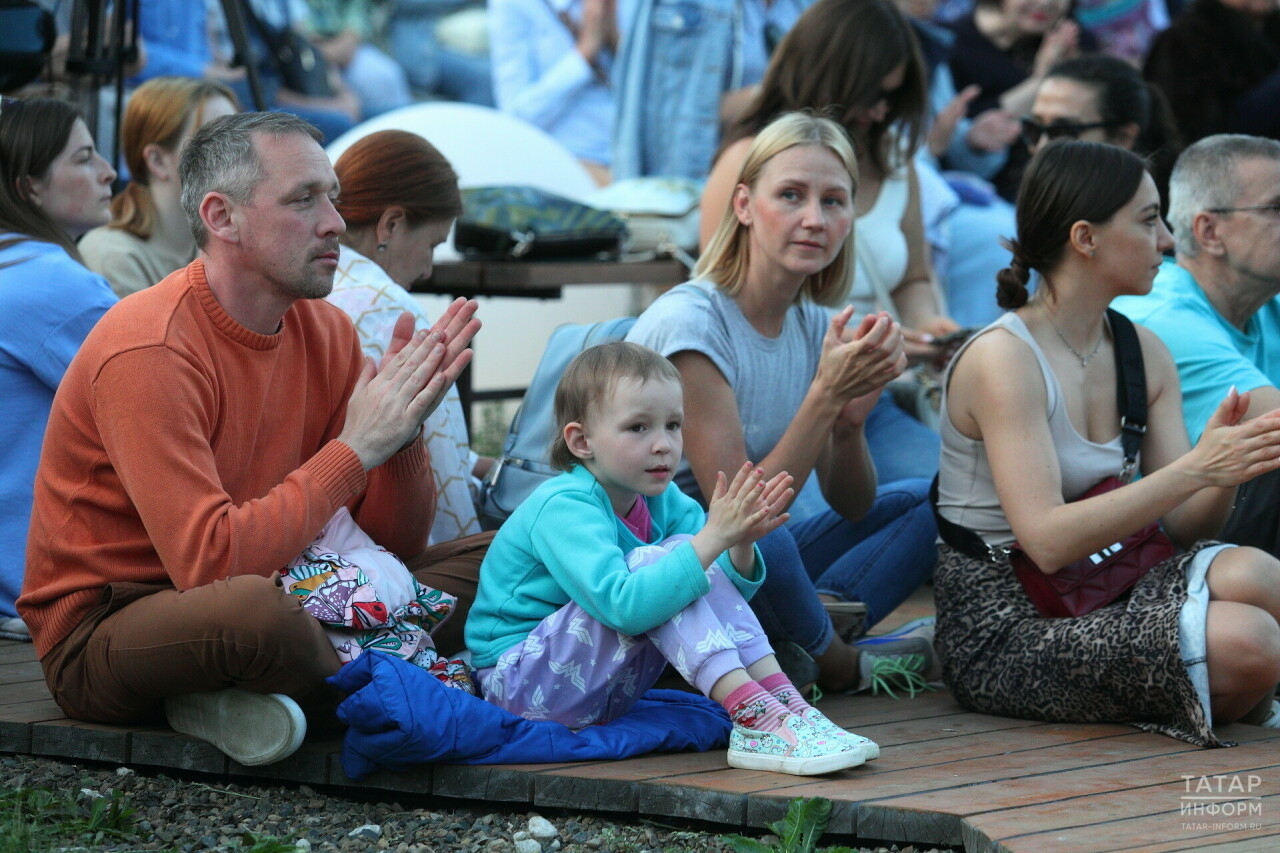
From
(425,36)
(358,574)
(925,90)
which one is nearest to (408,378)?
(358,574)

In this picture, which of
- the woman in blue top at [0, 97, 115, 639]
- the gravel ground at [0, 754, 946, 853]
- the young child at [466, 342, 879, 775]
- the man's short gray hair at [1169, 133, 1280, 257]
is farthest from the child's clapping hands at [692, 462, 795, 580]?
the man's short gray hair at [1169, 133, 1280, 257]

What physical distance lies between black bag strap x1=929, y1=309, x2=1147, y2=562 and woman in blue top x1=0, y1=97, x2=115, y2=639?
2.02 m

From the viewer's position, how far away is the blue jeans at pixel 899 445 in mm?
4531

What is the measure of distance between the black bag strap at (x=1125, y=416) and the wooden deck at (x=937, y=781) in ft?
1.24

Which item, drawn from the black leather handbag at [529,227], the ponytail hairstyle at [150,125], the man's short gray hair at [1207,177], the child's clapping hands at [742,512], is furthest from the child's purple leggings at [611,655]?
→ the ponytail hairstyle at [150,125]

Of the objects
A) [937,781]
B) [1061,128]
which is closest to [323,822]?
[937,781]

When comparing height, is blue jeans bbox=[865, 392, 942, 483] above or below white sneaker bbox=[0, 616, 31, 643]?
above

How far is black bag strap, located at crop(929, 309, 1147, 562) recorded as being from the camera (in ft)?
11.2

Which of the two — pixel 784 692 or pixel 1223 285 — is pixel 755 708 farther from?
pixel 1223 285

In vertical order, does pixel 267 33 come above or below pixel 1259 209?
above

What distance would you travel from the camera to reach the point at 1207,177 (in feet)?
13.4

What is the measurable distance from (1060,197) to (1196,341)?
747 mm

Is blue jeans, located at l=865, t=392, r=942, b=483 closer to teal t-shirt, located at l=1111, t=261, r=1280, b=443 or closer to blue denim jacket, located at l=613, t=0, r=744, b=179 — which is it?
teal t-shirt, located at l=1111, t=261, r=1280, b=443

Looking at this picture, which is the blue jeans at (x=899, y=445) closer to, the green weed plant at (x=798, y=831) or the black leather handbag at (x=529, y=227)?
the black leather handbag at (x=529, y=227)
